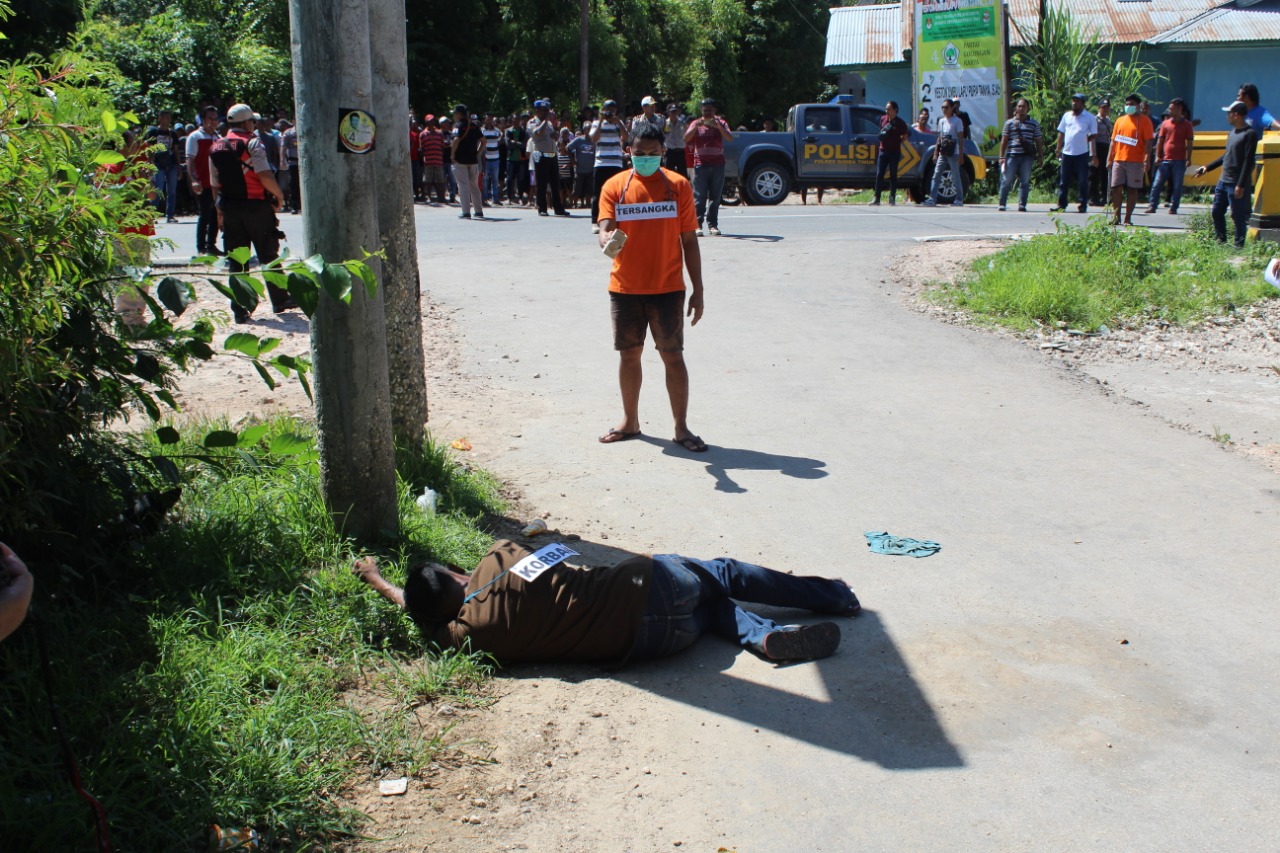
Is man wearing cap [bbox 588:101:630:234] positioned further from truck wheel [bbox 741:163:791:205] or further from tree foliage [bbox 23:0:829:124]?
tree foliage [bbox 23:0:829:124]

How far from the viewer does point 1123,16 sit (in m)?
27.8

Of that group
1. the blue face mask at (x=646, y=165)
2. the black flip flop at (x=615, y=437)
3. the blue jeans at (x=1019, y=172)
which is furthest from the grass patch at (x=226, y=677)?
the blue jeans at (x=1019, y=172)

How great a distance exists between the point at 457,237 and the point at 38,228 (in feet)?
40.2

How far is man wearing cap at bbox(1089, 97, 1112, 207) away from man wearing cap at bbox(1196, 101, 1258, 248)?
616cm

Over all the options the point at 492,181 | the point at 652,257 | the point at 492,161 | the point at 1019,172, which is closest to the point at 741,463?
the point at 652,257

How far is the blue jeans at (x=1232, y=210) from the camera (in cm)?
1295

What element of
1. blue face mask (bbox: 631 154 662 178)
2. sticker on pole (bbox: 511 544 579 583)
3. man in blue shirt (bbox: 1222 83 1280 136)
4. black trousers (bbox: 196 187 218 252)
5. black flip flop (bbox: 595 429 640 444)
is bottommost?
black flip flop (bbox: 595 429 640 444)

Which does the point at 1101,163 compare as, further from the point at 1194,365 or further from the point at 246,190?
the point at 246,190

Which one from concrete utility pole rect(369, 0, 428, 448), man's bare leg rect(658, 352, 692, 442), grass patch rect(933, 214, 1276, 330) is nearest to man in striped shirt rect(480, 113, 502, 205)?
grass patch rect(933, 214, 1276, 330)

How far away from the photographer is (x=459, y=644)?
4.24 m

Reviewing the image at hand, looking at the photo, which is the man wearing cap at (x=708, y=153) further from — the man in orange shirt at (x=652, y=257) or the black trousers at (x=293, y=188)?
the black trousers at (x=293, y=188)

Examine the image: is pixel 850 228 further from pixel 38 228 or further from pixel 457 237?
pixel 38 228

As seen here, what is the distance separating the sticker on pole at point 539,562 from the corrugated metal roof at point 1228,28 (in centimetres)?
2699

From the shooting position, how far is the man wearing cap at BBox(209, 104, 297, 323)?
9.80 meters
